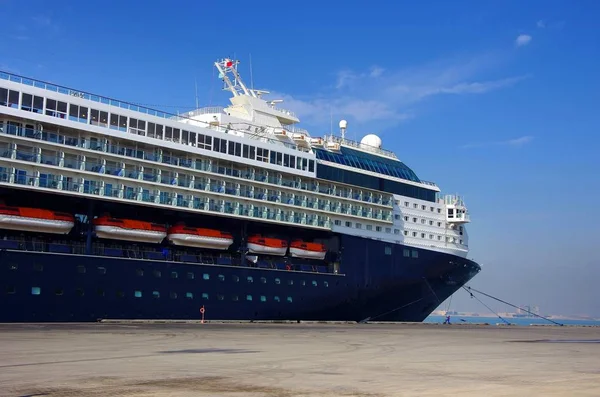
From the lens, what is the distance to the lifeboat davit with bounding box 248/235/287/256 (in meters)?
45.3

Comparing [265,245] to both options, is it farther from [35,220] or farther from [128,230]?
[35,220]

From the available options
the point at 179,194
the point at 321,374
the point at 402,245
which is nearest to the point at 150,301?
the point at 179,194

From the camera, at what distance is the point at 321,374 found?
1527 cm

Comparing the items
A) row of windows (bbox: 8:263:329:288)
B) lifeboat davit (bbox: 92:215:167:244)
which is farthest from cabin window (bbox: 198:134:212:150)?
row of windows (bbox: 8:263:329:288)

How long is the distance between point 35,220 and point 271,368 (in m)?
23.6

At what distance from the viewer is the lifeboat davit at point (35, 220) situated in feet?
114

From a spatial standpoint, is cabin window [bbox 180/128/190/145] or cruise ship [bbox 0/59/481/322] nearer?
cruise ship [bbox 0/59/481/322]

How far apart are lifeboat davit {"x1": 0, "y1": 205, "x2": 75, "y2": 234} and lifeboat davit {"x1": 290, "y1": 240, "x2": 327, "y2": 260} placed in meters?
16.2

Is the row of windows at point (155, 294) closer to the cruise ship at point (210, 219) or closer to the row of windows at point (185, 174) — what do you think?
the cruise ship at point (210, 219)

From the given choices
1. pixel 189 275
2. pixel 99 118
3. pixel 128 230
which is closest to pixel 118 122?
pixel 99 118

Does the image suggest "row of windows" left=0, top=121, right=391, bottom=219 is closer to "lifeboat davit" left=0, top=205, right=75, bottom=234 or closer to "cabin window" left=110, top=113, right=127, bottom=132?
"cabin window" left=110, top=113, right=127, bottom=132

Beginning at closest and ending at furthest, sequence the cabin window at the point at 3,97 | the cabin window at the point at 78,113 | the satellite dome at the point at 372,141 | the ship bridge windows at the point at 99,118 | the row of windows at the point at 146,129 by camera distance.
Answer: the cabin window at the point at 3,97
the row of windows at the point at 146,129
the cabin window at the point at 78,113
the ship bridge windows at the point at 99,118
the satellite dome at the point at 372,141

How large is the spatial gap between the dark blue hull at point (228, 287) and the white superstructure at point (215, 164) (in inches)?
104

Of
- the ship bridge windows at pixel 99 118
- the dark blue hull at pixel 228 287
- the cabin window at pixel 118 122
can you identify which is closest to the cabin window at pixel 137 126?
the cabin window at pixel 118 122
